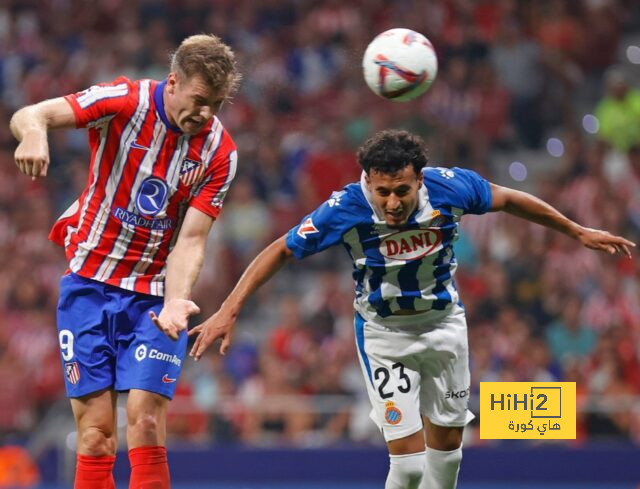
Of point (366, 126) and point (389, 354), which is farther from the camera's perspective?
point (366, 126)

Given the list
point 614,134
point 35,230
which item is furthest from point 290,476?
point 614,134

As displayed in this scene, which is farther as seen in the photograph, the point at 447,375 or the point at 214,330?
the point at 447,375

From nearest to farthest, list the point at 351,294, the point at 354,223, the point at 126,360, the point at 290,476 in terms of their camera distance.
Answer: the point at 126,360, the point at 354,223, the point at 290,476, the point at 351,294

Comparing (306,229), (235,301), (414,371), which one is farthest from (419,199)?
(235,301)

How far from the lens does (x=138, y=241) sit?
5.35 m

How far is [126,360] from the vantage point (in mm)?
5230

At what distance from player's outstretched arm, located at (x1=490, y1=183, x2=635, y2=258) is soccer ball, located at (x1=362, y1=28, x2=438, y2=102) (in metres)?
0.91

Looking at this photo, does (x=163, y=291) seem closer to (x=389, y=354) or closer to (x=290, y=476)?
(x=389, y=354)

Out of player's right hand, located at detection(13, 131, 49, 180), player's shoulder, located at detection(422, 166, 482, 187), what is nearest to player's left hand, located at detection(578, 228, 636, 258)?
player's shoulder, located at detection(422, 166, 482, 187)

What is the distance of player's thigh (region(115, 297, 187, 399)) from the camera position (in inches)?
204

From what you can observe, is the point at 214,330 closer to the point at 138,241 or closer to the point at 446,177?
the point at 138,241

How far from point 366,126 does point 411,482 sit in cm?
684

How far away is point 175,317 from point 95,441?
2.46 ft

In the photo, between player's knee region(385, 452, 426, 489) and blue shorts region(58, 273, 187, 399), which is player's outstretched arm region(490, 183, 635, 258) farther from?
blue shorts region(58, 273, 187, 399)
